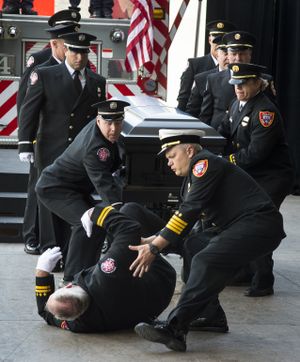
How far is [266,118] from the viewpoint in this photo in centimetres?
699

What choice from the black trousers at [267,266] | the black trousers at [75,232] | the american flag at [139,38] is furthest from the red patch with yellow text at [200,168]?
the american flag at [139,38]

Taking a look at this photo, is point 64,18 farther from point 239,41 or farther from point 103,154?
point 103,154

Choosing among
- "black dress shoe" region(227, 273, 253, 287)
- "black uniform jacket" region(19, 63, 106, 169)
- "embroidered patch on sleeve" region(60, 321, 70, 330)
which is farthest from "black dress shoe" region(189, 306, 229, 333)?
"black uniform jacket" region(19, 63, 106, 169)

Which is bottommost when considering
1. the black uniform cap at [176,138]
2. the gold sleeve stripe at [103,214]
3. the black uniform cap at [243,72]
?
the gold sleeve stripe at [103,214]

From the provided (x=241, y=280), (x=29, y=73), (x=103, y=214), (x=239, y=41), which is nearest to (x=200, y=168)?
(x=103, y=214)

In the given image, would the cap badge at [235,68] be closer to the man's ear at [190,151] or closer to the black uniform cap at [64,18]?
the man's ear at [190,151]

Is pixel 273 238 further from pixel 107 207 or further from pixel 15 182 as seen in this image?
pixel 15 182

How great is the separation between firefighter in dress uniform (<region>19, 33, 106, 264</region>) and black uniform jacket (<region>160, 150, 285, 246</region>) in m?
2.22

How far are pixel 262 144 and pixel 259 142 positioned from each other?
0.08 feet

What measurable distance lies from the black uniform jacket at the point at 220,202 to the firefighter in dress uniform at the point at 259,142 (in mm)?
1213

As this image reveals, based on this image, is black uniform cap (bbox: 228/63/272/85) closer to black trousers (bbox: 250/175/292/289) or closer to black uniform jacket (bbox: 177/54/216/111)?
black trousers (bbox: 250/175/292/289)

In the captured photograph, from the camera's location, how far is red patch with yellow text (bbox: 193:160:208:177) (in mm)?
5625

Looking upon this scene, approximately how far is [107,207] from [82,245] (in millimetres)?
816

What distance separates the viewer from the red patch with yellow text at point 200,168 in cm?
562
